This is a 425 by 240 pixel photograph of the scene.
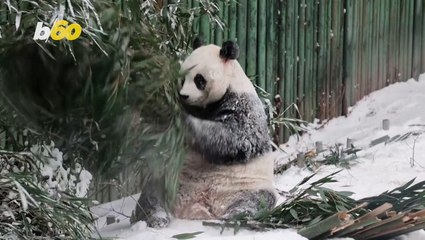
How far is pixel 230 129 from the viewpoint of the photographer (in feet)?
14.4

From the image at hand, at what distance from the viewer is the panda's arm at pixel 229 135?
4.34 metres

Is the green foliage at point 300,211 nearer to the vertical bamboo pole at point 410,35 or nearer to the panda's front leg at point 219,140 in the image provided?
the panda's front leg at point 219,140

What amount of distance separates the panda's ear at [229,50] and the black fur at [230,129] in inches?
7.3

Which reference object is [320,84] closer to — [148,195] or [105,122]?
[148,195]

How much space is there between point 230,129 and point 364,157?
3.01 meters

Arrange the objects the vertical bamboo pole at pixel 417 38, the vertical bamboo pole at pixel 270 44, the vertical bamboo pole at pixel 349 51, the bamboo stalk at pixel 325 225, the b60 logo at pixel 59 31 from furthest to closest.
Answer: the vertical bamboo pole at pixel 417 38
the vertical bamboo pole at pixel 349 51
the vertical bamboo pole at pixel 270 44
the bamboo stalk at pixel 325 225
the b60 logo at pixel 59 31

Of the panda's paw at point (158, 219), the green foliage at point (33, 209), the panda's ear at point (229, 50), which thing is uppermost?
the panda's ear at point (229, 50)

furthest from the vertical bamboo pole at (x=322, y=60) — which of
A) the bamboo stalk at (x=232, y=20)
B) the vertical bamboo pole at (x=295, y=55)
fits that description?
the bamboo stalk at (x=232, y=20)

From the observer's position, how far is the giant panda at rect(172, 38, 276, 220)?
441cm

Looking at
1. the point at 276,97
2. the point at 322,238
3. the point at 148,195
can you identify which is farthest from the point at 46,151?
the point at 276,97

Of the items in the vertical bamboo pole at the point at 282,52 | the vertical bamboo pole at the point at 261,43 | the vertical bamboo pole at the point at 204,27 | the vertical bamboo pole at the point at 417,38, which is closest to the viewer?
the vertical bamboo pole at the point at 204,27

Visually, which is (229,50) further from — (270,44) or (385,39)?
(385,39)

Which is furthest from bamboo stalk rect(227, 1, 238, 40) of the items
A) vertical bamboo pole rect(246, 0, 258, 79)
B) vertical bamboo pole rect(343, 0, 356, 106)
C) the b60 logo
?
the b60 logo

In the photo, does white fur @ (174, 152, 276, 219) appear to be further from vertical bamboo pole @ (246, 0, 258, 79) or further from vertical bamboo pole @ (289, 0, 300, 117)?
vertical bamboo pole @ (289, 0, 300, 117)
